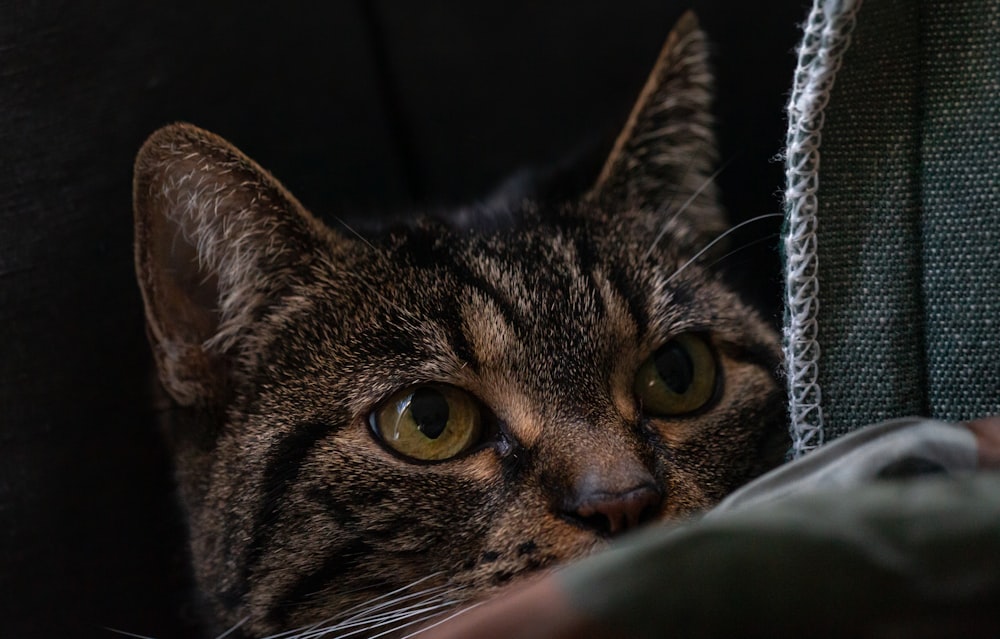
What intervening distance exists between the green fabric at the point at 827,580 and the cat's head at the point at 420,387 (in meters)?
0.31

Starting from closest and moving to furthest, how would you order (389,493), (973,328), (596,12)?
(973,328) < (389,493) < (596,12)

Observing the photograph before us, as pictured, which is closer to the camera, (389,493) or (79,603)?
(389,493)

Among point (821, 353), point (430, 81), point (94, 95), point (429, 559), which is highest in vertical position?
point (430, 81)

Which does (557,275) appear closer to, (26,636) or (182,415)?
(182,415)

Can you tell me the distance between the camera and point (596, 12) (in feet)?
5.19

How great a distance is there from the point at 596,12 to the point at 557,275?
2.33 ft

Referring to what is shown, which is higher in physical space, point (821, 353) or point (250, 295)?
point (250, 295)

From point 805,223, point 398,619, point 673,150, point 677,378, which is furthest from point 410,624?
point 673,150

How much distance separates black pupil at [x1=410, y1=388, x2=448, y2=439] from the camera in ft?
3.27

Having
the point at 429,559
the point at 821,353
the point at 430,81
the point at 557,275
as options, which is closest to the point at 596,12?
the point at 430,81

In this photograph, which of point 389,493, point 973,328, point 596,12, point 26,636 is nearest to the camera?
point 973,328

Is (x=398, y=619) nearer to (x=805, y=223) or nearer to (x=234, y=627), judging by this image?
(x=234, y=627)

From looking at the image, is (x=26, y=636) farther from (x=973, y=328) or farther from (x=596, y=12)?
(x=596, y=12)

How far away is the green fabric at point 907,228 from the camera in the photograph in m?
0.83
